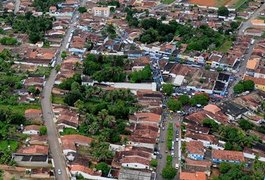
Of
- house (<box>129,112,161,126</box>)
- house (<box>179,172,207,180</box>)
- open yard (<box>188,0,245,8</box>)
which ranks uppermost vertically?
open yard (<box>188,0,245,8</box>)

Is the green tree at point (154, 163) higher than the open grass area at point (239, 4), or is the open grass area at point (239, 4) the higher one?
the open grass area at point (239, 4)

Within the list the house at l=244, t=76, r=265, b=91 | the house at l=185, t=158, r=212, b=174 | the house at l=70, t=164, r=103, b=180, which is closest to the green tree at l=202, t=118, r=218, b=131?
the house at l=185, t=158, r=212, b=174

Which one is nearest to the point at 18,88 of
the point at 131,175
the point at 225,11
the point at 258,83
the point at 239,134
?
the point at 131,175

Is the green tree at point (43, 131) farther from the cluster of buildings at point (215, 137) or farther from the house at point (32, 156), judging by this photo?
the cluster of buildings at point (215, 137)

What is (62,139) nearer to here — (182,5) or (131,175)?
(131,175)

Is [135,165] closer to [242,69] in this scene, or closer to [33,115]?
[33,115]

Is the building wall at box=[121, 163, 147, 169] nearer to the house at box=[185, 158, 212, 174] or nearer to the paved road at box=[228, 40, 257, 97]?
the house at box=[185, 158, 212, 174]

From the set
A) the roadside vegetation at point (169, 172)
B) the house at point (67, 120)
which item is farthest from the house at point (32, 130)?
the roadside vegetation at point (169, 172)
